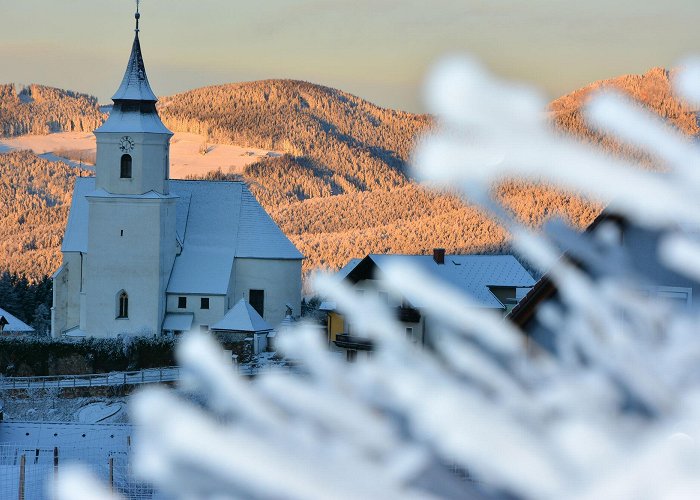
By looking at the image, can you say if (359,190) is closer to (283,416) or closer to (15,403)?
(15,403)

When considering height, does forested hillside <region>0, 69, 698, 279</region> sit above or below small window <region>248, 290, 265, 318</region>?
above

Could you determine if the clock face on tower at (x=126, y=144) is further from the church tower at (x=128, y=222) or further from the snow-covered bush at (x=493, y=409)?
the snow-covered bush at (x=493, y=409)

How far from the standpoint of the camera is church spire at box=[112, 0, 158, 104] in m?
41.1

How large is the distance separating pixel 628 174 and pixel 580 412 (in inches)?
16.9

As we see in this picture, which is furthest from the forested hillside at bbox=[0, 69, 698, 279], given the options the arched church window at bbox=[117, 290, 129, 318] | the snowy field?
the snowy field

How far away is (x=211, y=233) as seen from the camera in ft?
141

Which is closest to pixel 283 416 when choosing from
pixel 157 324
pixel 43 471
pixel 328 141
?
pixel 43 471

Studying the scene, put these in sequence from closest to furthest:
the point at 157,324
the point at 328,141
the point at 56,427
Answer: the point at 56,427 < the point at 157,324 < the point at 328,141

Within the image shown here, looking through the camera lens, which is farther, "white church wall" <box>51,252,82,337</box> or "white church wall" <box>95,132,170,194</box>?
"white church wall" <box>51,252,82,337</box>

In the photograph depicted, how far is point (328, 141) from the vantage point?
572 feet

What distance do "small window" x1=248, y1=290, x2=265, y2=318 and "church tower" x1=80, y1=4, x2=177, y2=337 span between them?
271cm

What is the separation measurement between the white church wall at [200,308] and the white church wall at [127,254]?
40cm

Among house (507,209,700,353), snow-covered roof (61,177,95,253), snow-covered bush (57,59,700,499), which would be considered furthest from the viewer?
snow-covered roof (61,177,95,253)

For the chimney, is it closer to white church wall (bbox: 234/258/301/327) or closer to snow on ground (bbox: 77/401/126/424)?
snow on ground (bbox: 77/401/126/424)
